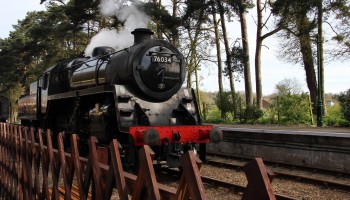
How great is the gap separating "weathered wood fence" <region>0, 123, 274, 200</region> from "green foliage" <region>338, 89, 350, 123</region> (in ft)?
47.0

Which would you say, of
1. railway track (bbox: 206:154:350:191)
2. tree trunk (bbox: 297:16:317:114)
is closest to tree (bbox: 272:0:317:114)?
tree trunk (bbox: 297:16:317:114)

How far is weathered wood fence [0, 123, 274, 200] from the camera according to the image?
5.65 ft

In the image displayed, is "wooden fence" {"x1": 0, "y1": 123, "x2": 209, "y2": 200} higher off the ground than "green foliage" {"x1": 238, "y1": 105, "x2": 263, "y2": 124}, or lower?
lower

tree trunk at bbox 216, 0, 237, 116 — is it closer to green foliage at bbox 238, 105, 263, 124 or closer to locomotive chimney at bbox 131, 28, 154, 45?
green foliage at bbox 238, 105, 263, 124

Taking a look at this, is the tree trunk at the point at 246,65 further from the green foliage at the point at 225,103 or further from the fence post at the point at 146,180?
the fence post at the point at 146,180

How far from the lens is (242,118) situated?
2139 cm

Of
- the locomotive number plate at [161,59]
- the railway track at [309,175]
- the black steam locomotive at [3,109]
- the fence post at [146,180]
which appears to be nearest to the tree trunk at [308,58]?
the railway track at [309,175]

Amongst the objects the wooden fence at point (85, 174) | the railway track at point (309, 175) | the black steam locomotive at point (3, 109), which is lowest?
the railway track at point (309, 175)

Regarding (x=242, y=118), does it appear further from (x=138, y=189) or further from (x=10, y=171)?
(x=138, y=189)

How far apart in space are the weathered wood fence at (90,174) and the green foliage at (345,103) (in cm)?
1432

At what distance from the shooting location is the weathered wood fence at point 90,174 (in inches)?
67.8

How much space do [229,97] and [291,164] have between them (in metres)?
12.8

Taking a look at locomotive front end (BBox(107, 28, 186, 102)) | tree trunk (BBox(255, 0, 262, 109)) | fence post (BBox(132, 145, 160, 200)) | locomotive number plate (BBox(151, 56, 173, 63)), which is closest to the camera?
fence post (BBox(132, 145, 160, 200))

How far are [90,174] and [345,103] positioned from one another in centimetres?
1655
